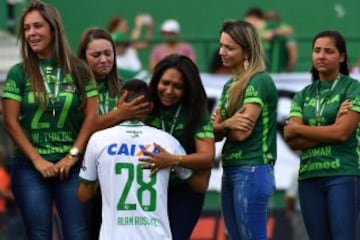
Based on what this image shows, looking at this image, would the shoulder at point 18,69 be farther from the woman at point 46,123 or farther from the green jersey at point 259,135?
the green jersey at point 259,135

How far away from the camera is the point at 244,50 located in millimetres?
9391

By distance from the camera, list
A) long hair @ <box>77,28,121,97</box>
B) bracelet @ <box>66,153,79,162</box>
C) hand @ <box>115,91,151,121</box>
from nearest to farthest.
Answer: hand @ <box>115,91,151,121</box>
bracelet @ <box>66,153,79,162</box>
long hair @ <box>77,28,121,97</box>

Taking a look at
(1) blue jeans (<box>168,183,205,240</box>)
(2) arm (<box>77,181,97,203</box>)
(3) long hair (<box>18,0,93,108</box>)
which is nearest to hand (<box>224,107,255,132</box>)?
(1) blue jeans (<box>168,183,205,240</box>)

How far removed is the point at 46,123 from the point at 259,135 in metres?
1.42

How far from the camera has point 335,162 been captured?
938 centimetres

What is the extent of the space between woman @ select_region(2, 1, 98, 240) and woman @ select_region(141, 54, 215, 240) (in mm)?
554

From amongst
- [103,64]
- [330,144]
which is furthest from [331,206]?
[103,64]

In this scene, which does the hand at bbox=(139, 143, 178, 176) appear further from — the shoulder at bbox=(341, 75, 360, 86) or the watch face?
the shoulder at bbox=(341, 75, 360, 86)

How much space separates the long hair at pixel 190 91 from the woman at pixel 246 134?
0.36 meters

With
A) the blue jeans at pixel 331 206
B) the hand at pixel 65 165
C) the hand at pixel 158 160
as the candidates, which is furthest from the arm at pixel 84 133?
the blue jeans at pixel 331 206

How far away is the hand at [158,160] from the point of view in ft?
27.6

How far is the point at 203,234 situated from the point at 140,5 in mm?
6388

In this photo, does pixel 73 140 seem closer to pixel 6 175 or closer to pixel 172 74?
pixel 172 74

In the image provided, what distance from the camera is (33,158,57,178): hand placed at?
359 inches
